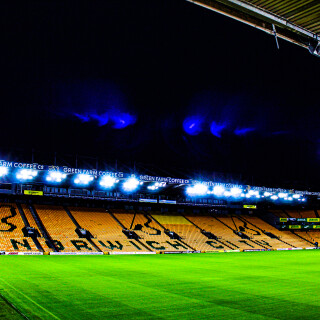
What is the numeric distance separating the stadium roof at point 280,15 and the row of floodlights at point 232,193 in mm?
41138

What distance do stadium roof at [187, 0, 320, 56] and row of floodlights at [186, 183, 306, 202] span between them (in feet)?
135

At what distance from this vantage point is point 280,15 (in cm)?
398

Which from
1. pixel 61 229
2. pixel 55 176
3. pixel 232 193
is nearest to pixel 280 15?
pixel 55 176

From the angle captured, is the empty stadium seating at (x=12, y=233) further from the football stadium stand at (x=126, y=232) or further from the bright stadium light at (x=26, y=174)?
the bright stadium light at (x=26, y=174)

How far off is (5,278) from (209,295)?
32.9ft

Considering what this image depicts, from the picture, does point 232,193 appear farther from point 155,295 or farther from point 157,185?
point 155,295

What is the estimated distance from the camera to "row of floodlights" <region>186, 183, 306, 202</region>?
153 feet

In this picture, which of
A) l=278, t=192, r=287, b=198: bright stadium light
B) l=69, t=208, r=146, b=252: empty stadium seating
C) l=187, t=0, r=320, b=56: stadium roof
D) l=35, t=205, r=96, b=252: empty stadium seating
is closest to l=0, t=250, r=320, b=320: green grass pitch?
l=187, t=0, r=320, b=56: stadium roof

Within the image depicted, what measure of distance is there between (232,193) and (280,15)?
4823cm

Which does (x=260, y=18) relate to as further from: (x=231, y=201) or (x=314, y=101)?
(x=231, y=201)

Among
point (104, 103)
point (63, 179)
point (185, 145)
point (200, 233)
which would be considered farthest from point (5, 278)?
point (200, 233)

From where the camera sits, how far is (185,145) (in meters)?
41.9

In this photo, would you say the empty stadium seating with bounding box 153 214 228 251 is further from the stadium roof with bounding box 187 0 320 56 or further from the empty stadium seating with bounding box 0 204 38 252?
the stadium roof with bounding box 187 0 320 56

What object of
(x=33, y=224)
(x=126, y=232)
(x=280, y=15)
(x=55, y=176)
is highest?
(x=55, y=176)
